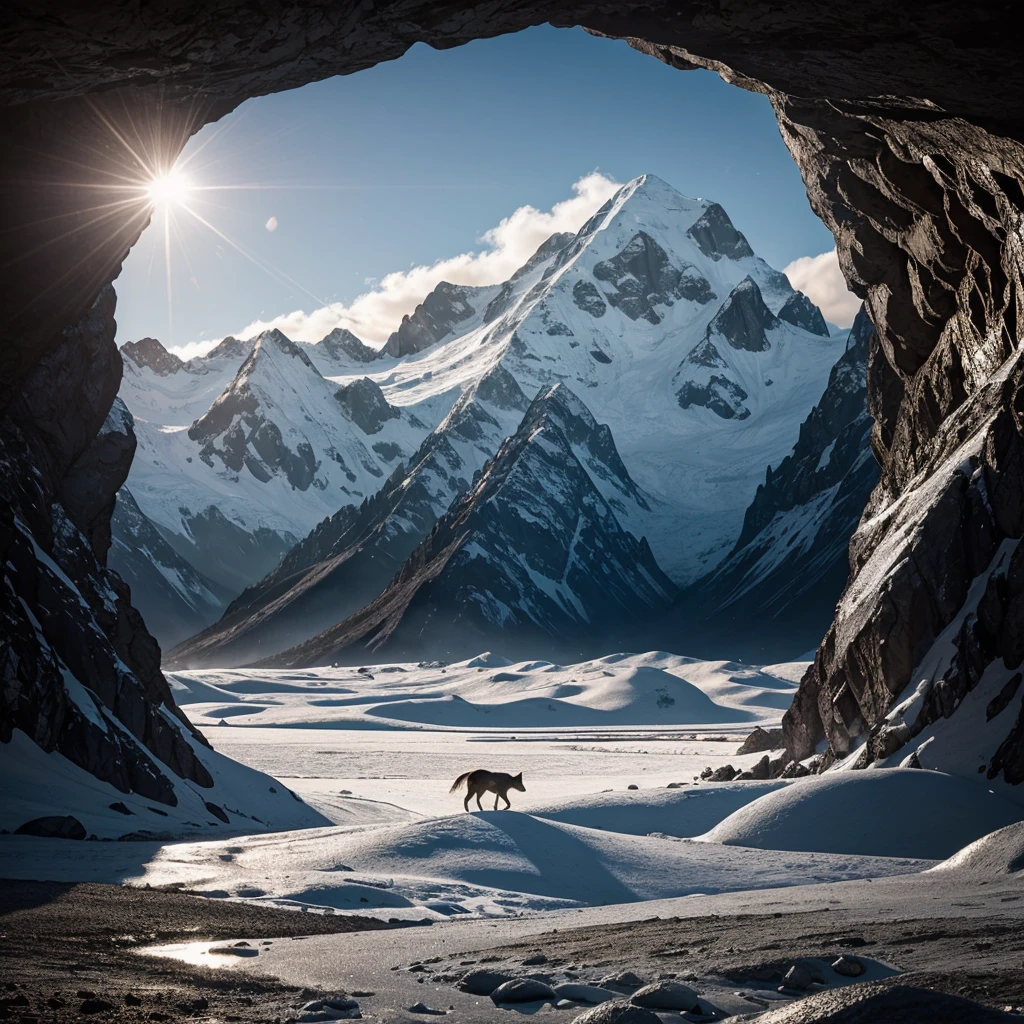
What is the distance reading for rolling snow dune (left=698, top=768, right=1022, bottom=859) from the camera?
22.4 m

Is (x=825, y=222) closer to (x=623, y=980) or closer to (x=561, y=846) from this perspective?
(x=561, y=846)

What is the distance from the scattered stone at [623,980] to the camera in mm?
9805

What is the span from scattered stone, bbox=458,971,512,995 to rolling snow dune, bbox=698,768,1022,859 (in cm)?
1418

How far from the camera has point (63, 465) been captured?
127 feet

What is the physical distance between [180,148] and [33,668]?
45.6ft

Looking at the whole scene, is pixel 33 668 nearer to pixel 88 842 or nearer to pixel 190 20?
pixel 88 842

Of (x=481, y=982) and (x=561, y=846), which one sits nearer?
(x=481, y=982)

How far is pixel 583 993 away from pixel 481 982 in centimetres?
102

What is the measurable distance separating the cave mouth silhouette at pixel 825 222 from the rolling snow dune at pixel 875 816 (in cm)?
379

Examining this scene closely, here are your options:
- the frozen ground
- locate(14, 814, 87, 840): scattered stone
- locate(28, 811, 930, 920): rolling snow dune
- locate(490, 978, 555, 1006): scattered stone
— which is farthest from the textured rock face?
locate(490, 978, 555, 1006): scattered stone

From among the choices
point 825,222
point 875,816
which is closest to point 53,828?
point 875,816

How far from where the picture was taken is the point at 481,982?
32.4ft

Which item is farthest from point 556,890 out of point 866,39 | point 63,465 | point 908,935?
point 63,465

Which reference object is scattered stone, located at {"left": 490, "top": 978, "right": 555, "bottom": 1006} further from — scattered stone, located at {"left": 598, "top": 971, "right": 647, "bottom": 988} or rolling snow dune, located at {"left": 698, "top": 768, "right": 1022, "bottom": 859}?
rolling snow dune, located at {"left": 698, "top": 768, "right": 1022, "bottom": 859}
